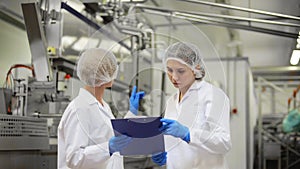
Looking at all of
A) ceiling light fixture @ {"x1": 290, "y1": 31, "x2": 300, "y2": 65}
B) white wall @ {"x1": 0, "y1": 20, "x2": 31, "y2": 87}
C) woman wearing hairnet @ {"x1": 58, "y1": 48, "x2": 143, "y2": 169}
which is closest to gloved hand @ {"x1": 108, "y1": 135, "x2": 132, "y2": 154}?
woman wearing hairnet @ {"x1": 58, "y1": 48, "x2": 143, "y2": 169}

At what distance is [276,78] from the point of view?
5.08 meters

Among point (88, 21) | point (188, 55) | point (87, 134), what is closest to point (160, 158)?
point (87, 134)

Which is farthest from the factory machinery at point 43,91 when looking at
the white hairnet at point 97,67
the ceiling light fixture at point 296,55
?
the ceiling light fixture at point 296,55

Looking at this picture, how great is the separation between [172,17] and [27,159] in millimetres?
921

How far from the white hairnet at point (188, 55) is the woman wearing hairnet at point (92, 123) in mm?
220

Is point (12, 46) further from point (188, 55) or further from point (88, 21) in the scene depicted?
point (188, 55)

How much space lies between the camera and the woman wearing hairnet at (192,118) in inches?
58.7

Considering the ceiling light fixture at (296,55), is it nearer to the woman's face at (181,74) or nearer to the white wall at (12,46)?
the woman's face at (181,74)

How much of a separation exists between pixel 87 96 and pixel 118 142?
0.83 feet

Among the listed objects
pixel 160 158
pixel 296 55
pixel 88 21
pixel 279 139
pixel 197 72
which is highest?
pixel 88 21

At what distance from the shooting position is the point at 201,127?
4.90 ft

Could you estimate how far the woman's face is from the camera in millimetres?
1535

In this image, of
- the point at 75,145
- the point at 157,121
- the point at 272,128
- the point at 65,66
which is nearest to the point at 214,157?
the point at 157,121

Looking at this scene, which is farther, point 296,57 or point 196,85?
point 296,57
